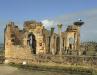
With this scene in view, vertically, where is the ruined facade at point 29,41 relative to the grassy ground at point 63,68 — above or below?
above

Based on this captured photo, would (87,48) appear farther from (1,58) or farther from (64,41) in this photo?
(1,58)

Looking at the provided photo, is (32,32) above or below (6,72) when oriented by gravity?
above

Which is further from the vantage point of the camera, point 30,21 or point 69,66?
point 30,21

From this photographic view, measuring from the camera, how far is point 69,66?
3300 cm

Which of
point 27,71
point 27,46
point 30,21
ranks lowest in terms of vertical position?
point 27,71

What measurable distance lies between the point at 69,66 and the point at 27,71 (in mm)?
4397

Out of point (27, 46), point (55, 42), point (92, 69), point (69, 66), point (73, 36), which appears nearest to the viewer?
point (92, 69)

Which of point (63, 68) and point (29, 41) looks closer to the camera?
point (63, 68)

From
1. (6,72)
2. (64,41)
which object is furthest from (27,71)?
(64,41)

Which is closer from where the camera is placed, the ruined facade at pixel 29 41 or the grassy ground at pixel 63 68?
the grassy ground at pixel 63 68

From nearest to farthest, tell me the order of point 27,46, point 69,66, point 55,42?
point 69,66, point 27,46, point 55,42

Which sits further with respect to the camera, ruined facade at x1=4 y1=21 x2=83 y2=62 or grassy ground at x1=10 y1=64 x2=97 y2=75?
ruined facade at x1=4 y1=21 x2=83 y2=62

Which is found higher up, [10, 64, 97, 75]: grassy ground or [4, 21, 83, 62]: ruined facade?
[4, 21, 83, 62]: ruined facade

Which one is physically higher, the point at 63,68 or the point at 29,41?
the point at 29,41
